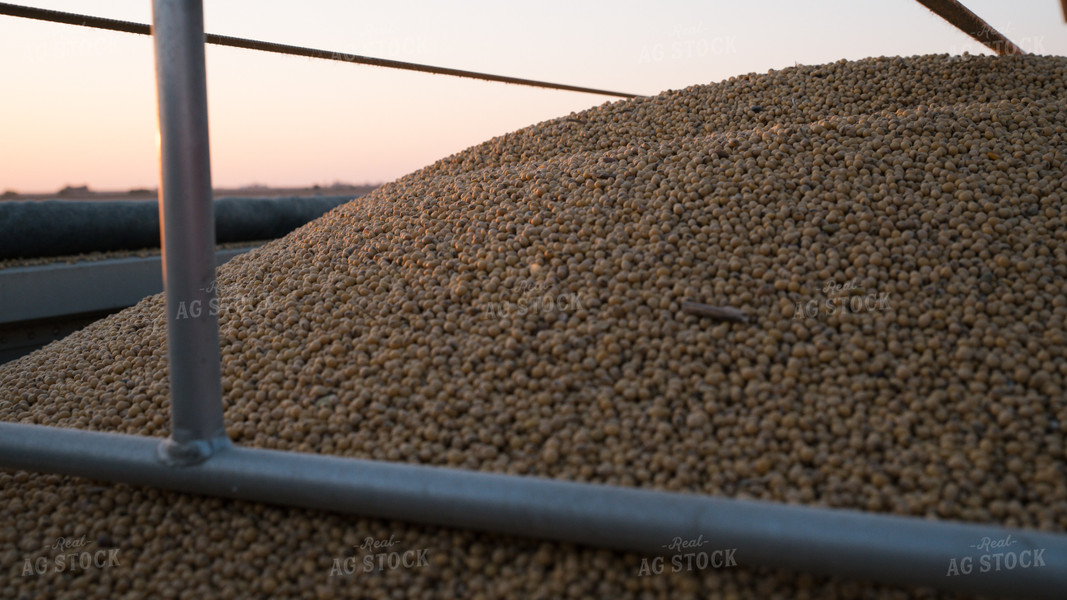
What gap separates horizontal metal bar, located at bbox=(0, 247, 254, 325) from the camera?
2.60m

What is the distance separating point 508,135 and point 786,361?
5.38ft

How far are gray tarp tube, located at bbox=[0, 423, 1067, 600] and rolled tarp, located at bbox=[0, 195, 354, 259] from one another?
1.42 m

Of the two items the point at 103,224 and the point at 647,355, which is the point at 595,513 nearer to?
the point at 647,355

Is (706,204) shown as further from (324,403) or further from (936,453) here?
(324,403)

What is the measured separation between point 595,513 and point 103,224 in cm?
311

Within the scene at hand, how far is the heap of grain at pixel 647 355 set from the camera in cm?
→ 109

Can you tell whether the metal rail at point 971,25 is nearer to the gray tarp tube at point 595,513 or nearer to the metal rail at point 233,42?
the metal rail at point 233,42

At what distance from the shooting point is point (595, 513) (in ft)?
3.11

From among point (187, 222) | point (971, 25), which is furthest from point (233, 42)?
point (971, 25)

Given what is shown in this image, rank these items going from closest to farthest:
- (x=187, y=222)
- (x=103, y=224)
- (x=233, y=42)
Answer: (x=187, y=222) → (x=233, y=42) → (x=103, y=224)

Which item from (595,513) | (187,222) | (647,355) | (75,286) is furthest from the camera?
(75,286)

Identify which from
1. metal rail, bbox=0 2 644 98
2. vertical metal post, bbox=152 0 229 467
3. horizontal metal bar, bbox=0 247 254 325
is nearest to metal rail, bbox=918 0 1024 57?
metal rail, bbox=0 2 644 98

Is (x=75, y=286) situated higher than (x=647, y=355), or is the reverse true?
(x=75, y=286)

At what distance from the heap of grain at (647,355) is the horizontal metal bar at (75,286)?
661mm
